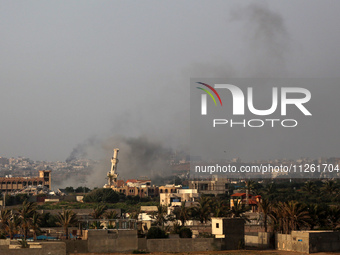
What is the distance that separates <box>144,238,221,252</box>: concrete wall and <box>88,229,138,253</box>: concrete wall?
4.82ft

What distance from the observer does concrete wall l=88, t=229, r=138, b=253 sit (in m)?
57.7

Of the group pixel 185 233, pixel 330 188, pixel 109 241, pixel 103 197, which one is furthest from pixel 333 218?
pixel 103 197

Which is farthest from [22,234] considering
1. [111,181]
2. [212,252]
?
[111,181]

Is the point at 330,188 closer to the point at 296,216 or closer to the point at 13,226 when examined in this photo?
the point at 296,216

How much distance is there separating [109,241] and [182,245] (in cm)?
643

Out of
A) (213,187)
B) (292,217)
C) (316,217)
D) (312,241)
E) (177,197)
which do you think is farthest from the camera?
(213,187)

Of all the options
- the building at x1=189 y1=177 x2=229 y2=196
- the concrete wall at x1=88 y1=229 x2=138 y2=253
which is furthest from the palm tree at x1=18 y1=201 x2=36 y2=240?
the building at x1=189 y1=177 x2=229 y2=196

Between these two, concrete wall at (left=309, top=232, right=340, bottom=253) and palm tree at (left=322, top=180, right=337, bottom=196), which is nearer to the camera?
concrete wall at (left=309, top=232, right=340, bottom=253)

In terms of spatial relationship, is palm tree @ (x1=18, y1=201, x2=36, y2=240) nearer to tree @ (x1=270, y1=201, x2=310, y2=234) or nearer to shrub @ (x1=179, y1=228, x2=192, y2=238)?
shrub @ (x1=179, y1=228, x2=192, y2=238)

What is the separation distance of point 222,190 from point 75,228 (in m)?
99.4

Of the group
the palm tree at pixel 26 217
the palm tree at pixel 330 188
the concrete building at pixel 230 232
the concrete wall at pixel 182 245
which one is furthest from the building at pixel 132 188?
the concrete wall at pixel 182 245

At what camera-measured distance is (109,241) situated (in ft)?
190

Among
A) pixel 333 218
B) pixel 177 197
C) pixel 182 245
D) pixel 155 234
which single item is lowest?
pixel 182 245

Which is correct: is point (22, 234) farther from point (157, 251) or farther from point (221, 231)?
point (221, 231)
